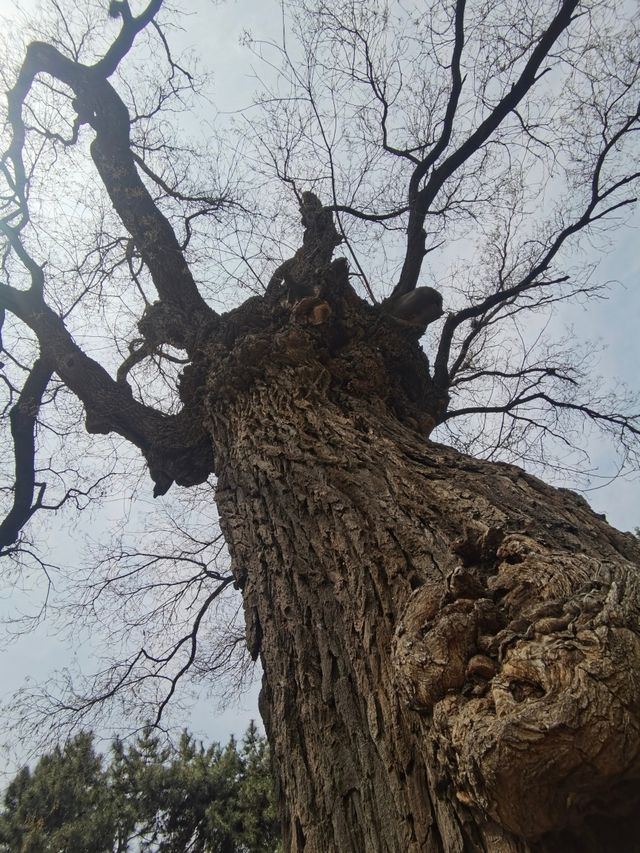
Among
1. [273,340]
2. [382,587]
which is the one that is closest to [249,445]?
[273,340]

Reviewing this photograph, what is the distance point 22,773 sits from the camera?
34.2 ft

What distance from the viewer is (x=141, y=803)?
9906 mm

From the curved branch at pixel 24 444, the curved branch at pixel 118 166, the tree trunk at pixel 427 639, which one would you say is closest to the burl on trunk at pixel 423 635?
the tree trunk at pixel 427 639

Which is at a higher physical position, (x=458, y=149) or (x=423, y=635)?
(x=458, y=149)

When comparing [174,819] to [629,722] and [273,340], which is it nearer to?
[273,340]

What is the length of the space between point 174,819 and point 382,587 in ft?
35.8

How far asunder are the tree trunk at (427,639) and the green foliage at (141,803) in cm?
888

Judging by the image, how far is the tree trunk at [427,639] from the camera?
98 cm

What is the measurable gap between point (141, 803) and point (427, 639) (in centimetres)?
1139

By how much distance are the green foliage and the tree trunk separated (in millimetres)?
8876

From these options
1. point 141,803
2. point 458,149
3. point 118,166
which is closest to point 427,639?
point 458,149

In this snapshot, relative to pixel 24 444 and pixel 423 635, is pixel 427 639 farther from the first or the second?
pixel 24 444

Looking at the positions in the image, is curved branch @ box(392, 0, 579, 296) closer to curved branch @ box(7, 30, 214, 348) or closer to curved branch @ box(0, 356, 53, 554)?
curved branch @ box(7, 30, 214, 348)

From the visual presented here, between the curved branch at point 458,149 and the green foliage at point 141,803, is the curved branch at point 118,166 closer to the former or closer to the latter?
the curved branch at point 458,149
